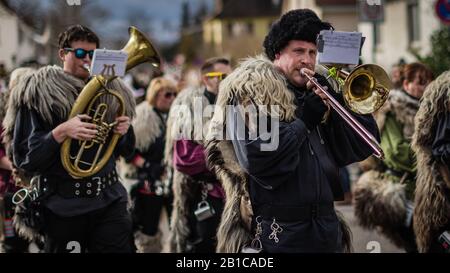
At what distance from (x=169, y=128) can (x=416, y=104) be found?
2232 mm

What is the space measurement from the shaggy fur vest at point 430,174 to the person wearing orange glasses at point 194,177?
1643mm

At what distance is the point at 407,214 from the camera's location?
6293 mm

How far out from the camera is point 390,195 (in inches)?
249

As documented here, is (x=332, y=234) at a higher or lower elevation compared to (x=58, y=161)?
lower

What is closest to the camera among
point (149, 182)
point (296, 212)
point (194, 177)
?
point (296, 212)

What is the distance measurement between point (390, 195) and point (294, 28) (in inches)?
119

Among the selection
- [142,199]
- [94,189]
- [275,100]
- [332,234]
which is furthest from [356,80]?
[142,199]

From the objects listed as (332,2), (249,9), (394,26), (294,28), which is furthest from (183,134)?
(249,9)

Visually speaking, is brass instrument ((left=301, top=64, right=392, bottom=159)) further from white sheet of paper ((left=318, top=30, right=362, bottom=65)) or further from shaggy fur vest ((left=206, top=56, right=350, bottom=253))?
shaggy fur vest ((left=206, top=56, right=350, bottom=253))

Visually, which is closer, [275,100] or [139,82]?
[275,100]

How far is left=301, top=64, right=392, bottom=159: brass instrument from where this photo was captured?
11.6ft

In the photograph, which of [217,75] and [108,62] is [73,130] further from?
[217,75]
